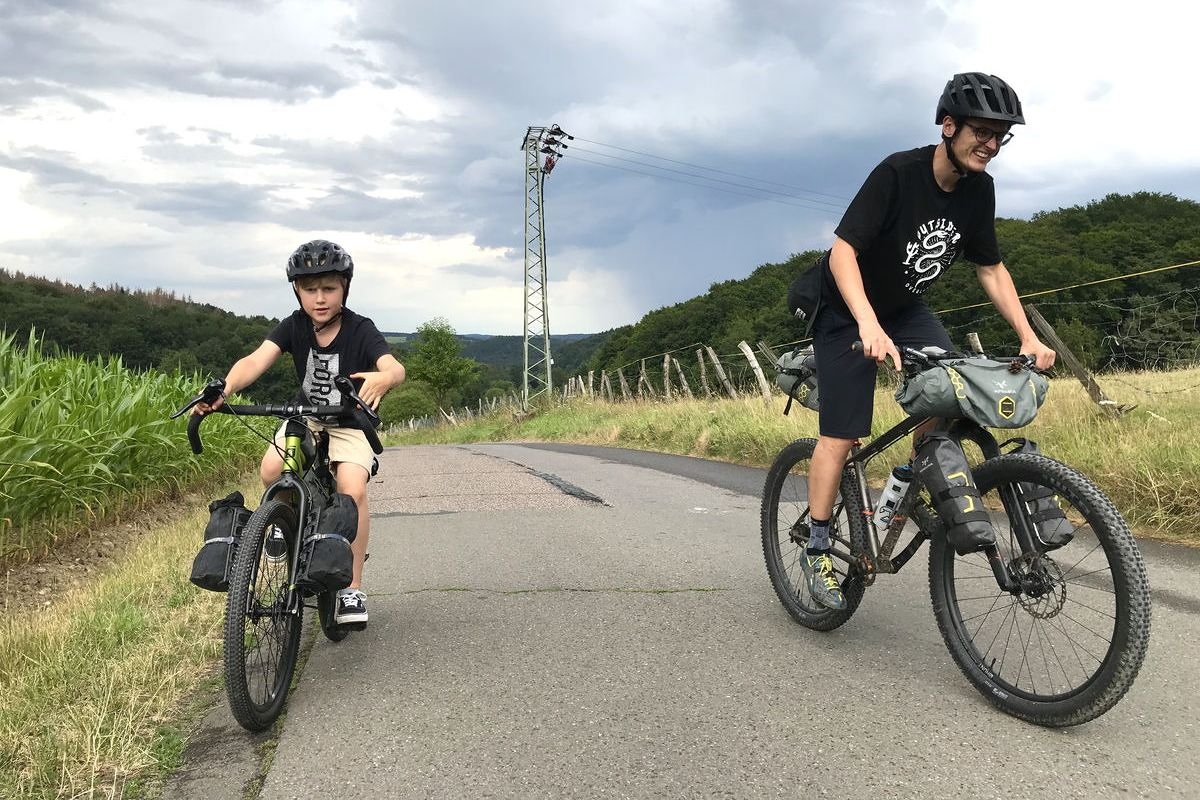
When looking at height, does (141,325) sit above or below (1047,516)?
above

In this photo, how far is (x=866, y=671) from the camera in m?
3.16

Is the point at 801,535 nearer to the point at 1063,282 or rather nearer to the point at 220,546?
the point at 220,546

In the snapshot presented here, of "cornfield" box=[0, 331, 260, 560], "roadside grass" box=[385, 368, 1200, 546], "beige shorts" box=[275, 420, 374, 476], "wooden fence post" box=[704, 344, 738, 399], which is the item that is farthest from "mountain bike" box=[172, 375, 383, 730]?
"wooden fence post" box=[704, 344, 738, 399]

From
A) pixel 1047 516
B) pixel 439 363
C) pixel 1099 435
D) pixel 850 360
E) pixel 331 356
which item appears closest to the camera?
pixel 1047 516

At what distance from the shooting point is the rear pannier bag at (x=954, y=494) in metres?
2.68

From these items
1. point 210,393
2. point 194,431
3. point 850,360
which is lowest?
point 194,431

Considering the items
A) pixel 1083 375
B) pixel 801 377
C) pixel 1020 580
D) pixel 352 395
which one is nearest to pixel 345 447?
pixel 352 395

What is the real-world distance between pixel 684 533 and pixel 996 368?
370 centimetres

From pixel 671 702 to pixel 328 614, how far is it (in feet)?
5.20

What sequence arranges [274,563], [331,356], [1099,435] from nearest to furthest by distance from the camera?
[274,563]
[331,356]
[1099,435]

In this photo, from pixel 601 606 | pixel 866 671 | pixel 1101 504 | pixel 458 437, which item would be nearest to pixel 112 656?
pixel 601 606

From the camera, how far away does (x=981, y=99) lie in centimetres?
284

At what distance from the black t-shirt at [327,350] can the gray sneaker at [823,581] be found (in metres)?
2.17

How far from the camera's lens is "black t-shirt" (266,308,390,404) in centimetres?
364
